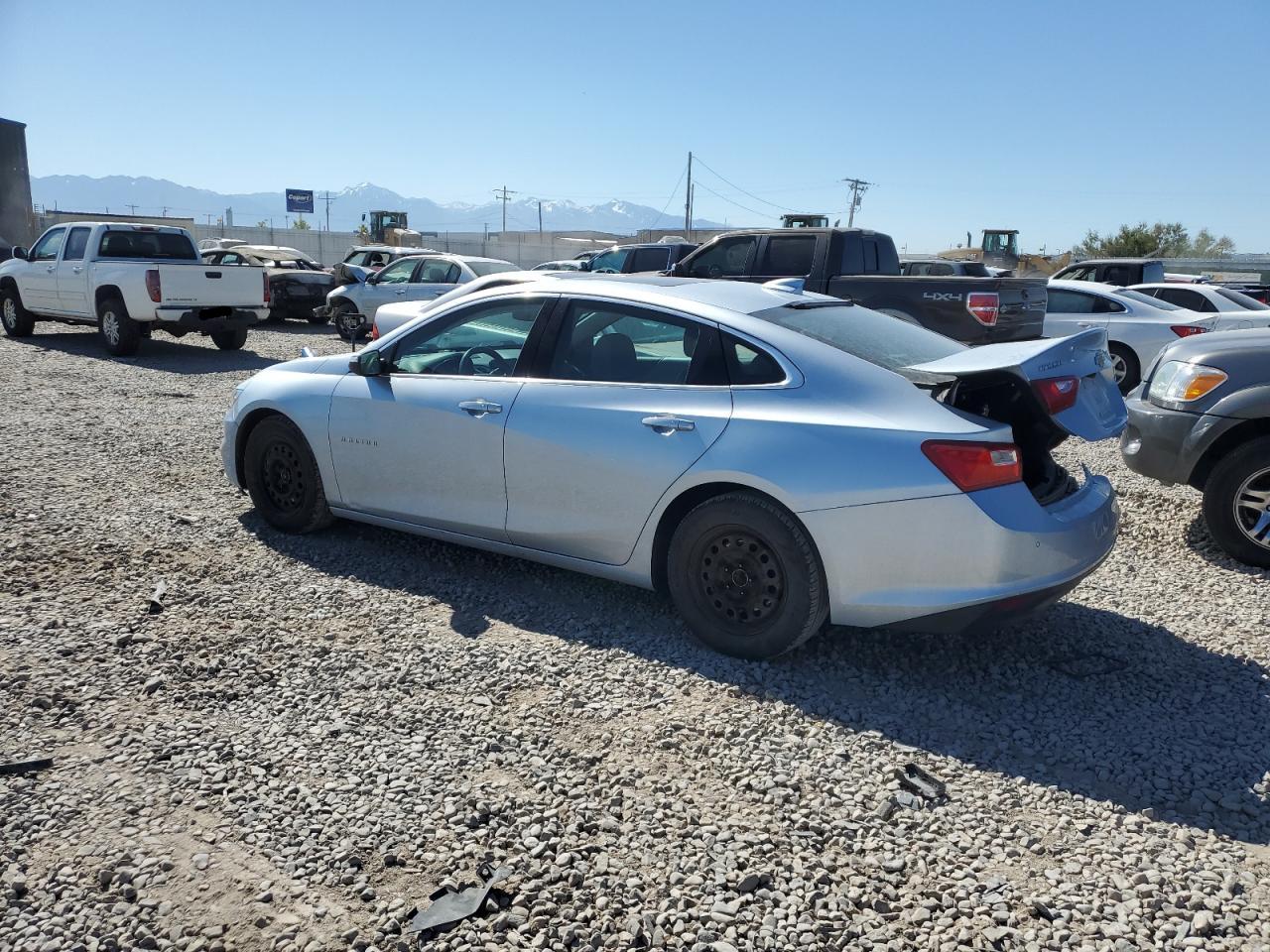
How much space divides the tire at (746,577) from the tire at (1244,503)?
10.5 feet

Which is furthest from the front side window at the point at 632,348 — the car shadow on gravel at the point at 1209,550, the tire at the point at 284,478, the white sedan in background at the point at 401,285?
the white sedan in background at the point at 401,285

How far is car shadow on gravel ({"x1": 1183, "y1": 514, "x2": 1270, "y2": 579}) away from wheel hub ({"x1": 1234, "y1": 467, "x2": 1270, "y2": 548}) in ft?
0.56

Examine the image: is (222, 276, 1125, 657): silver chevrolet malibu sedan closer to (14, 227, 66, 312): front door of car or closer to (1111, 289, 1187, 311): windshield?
(1111, 289, 1187, 311): windshield

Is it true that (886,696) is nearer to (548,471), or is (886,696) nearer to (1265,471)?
(548,471)

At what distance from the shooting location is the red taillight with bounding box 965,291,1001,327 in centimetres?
980

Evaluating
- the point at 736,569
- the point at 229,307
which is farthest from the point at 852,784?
the point at 229,307

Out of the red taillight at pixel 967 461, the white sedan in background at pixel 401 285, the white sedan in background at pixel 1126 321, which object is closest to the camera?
the red taillight at pixel 967 461

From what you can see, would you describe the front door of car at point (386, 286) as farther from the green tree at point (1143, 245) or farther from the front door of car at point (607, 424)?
the green tree at point (1143, 245)

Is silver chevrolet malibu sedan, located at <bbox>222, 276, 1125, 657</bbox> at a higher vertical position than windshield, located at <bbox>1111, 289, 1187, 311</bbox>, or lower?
lower

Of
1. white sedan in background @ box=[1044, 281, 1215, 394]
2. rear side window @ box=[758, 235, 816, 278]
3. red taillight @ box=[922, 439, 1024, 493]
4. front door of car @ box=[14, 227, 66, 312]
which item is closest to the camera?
red taillight @ box=[922, 439, 1024, 493]

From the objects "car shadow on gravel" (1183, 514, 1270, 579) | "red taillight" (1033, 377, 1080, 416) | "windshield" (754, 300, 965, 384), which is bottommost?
"car shadow on gravel" (1183, 514, 1270, 579)

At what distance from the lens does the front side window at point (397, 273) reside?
18156 millimetres

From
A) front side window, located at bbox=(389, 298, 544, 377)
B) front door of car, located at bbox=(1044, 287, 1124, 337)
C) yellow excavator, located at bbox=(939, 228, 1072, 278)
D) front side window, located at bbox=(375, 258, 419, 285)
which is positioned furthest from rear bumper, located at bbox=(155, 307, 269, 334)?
yellow excavator, located at bbox=(939, 228, 1072, 278)

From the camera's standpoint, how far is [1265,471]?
18.2ft
